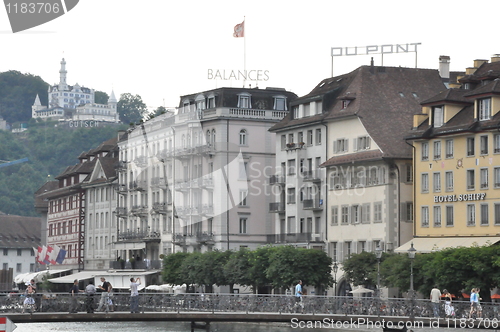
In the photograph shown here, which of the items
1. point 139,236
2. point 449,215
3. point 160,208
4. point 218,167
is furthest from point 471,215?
point 139,236

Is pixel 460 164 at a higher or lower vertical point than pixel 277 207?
higher

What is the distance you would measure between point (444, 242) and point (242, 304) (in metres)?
24.5

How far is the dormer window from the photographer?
11556 centimetres

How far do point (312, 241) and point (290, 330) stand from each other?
14.8m

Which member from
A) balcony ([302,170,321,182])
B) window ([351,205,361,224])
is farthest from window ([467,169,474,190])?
balcony ([302,170,321,182])

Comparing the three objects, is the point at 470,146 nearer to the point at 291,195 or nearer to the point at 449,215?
the point at 449,215

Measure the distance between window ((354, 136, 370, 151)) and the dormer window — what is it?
70.7 feet

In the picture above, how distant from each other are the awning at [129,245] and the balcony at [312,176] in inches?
1209

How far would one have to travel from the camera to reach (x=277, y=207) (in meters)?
107

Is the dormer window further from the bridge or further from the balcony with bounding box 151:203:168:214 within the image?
the bridge

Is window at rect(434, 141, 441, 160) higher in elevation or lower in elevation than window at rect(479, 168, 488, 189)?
higher

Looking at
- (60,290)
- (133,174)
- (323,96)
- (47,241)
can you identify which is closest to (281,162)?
(323,96)
